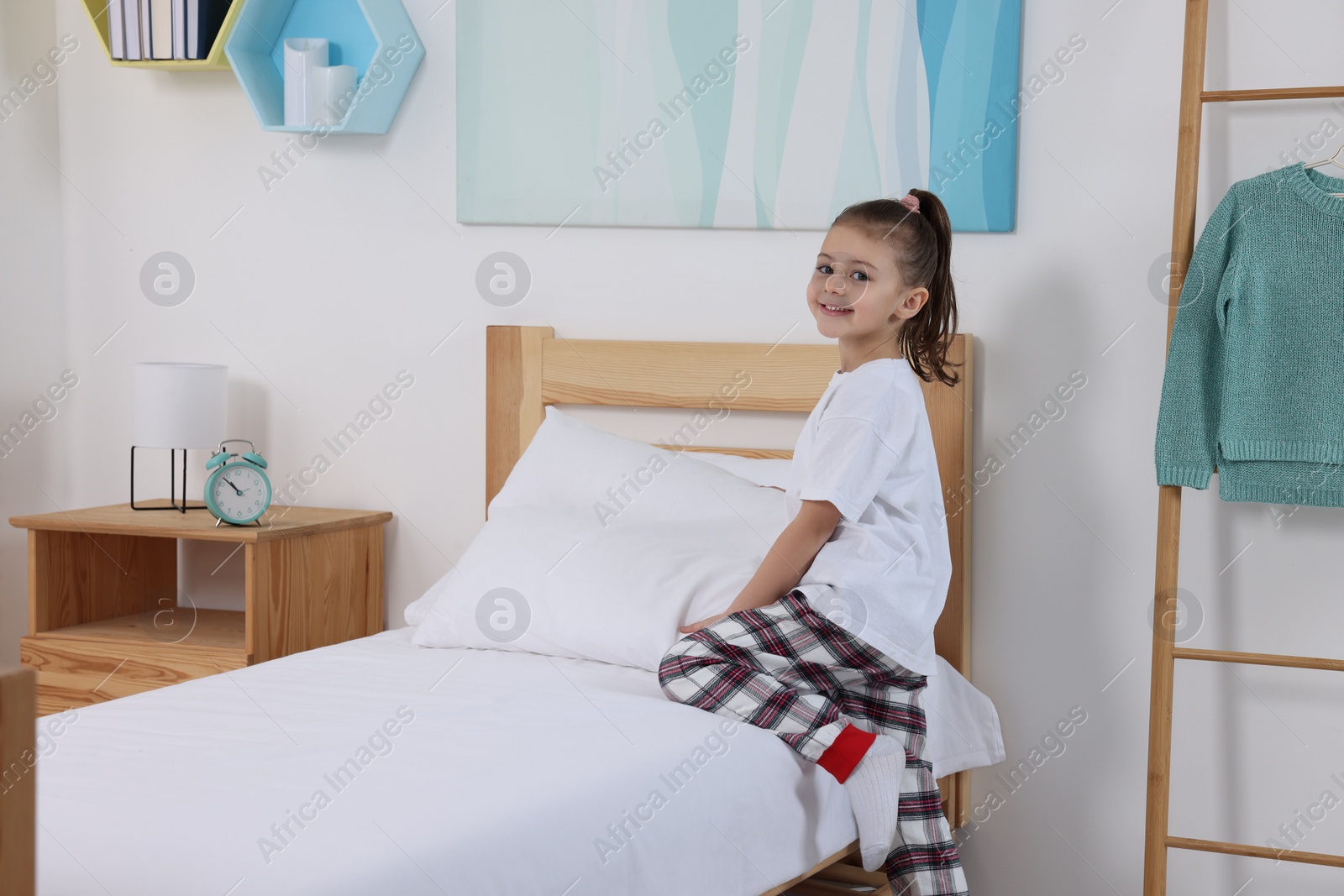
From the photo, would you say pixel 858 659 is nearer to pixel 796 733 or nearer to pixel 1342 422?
pixel 796 733

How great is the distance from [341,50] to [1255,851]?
2.24 m

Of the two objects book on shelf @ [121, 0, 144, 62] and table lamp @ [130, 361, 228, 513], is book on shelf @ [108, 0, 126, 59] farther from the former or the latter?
table lamp @ [130, 361, 228, 513]

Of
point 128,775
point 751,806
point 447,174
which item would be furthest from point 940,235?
point 128,775

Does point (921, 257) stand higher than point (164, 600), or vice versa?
point (921, 257)

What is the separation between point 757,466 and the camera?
2129 millimetres

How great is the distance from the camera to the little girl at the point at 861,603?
1.60m

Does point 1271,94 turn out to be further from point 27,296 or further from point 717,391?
point 27,296

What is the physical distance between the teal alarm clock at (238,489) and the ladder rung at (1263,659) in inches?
65.6

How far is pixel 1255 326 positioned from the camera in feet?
6.06

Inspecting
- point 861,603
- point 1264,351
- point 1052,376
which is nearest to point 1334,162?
point 1264,351

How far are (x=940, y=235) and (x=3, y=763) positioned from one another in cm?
146

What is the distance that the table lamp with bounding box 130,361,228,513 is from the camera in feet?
7.97

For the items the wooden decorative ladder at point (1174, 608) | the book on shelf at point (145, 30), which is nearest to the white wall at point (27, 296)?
the book on shelf at point (145, 30)

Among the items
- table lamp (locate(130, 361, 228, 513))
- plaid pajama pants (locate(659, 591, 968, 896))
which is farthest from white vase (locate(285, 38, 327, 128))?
plaid pajama pants (locate(659, 591, 968, 896))
